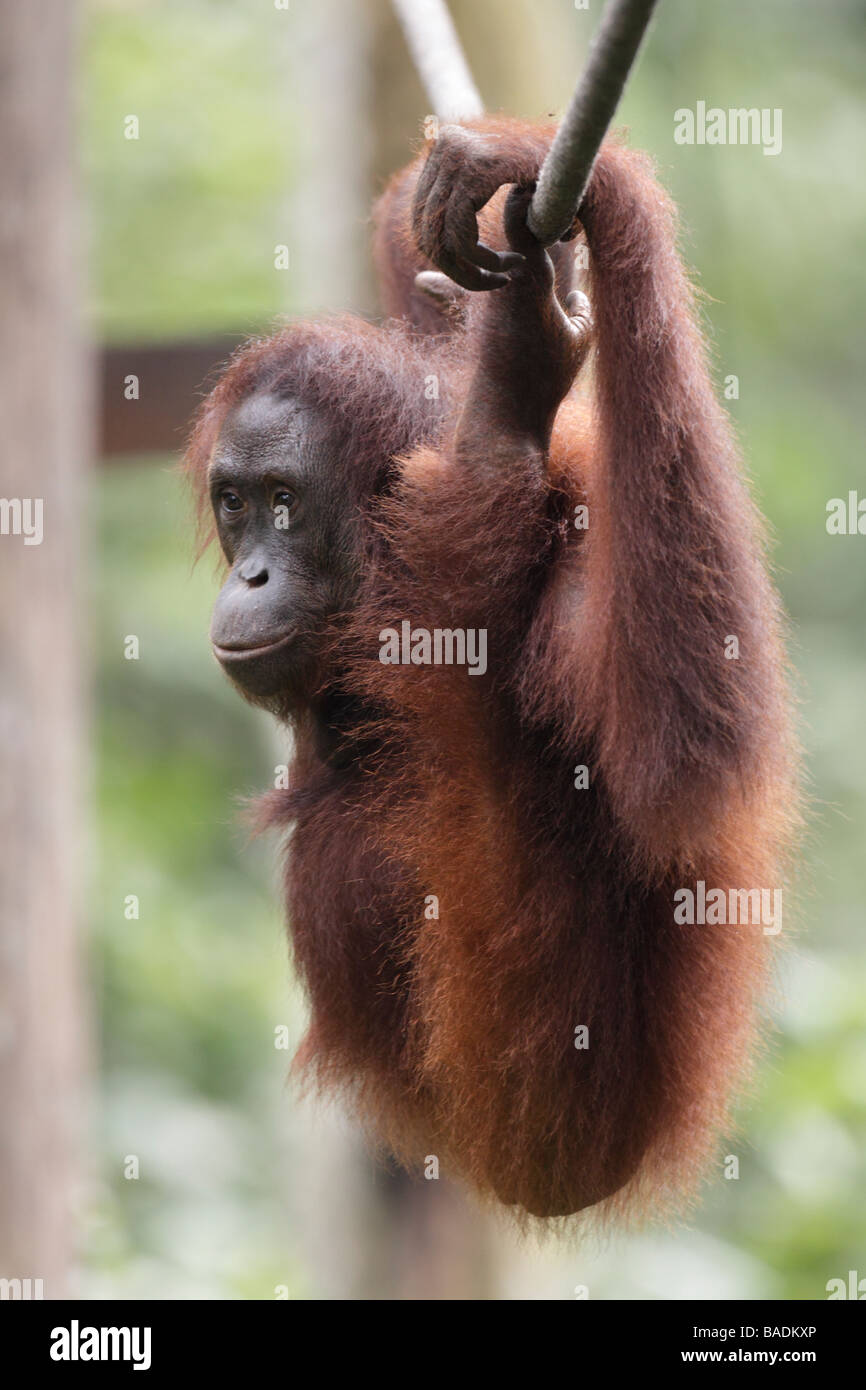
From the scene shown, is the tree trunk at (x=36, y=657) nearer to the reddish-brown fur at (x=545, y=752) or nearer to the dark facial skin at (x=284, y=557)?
the reddish-brown fur at (x=545, y=752)

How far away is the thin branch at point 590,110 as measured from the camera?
1.68m

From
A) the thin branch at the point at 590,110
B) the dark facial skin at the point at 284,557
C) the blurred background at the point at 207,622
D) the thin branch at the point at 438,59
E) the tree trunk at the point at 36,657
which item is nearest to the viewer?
the thin branch at the point at 590,110

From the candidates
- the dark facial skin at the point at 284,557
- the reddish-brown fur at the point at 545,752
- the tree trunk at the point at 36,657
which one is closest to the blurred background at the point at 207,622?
the tree trunk at the point at 36,657

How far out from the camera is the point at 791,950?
2775mm

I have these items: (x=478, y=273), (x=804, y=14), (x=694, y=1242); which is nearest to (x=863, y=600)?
(x=804, y=14)

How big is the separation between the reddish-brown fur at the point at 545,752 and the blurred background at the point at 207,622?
0.31 metres

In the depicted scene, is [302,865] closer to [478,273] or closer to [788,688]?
[788,688]

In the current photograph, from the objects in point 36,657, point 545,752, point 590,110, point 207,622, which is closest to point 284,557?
point 545,752

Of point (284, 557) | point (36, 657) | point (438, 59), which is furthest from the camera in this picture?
point (36, 657)

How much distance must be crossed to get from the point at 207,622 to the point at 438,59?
234 inches

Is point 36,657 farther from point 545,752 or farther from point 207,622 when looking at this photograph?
point 207,622

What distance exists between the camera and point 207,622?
8852mm

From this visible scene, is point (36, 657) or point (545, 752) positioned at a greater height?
point (36, 657)

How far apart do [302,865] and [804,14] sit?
10.0 metres
